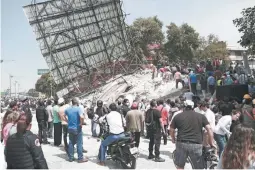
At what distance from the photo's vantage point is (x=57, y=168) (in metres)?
8.05

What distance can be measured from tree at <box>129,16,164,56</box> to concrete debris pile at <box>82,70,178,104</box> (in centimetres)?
1171

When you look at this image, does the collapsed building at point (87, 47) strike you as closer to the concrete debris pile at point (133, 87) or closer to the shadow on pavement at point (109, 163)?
the concrete debris pile at point (133, 87)

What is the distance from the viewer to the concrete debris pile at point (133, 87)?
80.0ft

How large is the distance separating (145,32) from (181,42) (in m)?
Result: 4.64

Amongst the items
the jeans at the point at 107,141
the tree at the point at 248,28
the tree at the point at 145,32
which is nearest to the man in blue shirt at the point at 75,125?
the jeans at the point at 107,141

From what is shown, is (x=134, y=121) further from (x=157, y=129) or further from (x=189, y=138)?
(x=189, y=138)

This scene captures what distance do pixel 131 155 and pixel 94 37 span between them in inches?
883

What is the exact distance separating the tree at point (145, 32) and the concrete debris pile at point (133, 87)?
11.7m

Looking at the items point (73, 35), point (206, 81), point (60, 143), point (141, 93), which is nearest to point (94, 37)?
point (73, 35)

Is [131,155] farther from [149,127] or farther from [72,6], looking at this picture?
[72,6]

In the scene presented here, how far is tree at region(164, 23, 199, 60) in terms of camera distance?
133ft

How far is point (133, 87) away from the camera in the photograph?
27.5 m

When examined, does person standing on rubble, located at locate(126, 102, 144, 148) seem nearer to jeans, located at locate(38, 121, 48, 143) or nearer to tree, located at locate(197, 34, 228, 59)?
jeans, located at locate(38, 121, 48, 143)

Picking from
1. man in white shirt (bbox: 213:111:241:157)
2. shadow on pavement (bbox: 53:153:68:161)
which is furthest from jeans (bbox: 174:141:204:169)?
shadow on pavement (bbox: 53:153:68:161)
